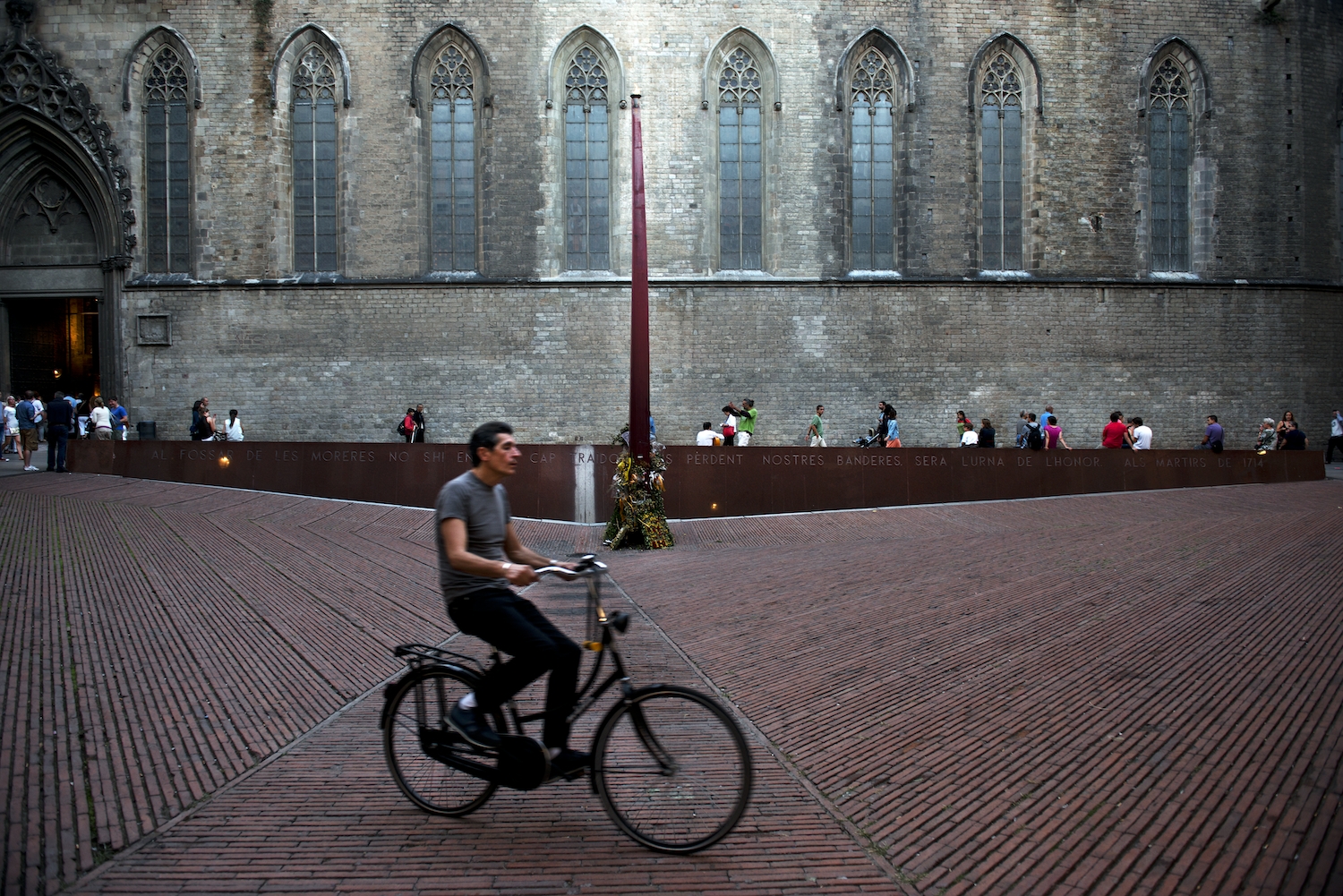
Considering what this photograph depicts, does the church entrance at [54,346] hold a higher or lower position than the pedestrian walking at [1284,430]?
higher

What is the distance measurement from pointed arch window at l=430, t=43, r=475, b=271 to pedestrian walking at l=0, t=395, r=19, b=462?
11103 millimetres

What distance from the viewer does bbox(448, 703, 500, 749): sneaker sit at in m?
3.79

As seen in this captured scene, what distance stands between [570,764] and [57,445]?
18.6 meters

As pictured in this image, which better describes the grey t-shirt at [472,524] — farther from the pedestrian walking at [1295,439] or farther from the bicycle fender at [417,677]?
the pedestrian walking at [1295,439]

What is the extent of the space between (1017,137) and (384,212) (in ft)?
54.9

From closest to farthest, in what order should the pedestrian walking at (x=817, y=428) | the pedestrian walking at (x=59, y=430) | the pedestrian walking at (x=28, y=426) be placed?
1. the pedestrian walking at (x=59, y=430)
2. the pedestrian walking at (x=28, y=426)
3. the pedestrian walking at (x=817, y=428)

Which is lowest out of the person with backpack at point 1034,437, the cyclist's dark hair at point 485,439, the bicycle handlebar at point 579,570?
the bicycle handlebar at point 579,570

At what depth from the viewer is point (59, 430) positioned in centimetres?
1784

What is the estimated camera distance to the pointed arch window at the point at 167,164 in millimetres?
23484

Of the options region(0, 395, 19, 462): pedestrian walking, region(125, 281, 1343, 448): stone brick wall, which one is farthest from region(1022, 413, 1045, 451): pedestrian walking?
region(0, 395, 19, 462): pedestrian walking

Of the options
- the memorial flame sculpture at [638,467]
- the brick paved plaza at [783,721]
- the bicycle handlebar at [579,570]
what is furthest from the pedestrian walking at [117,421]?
the bicycle handlebar at [579,570]

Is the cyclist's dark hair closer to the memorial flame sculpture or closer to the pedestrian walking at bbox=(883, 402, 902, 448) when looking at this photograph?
the memorial flame sculpture

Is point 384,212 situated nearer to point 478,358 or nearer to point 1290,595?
point 478,358

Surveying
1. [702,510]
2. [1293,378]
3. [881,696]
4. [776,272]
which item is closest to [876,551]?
[702,510]
